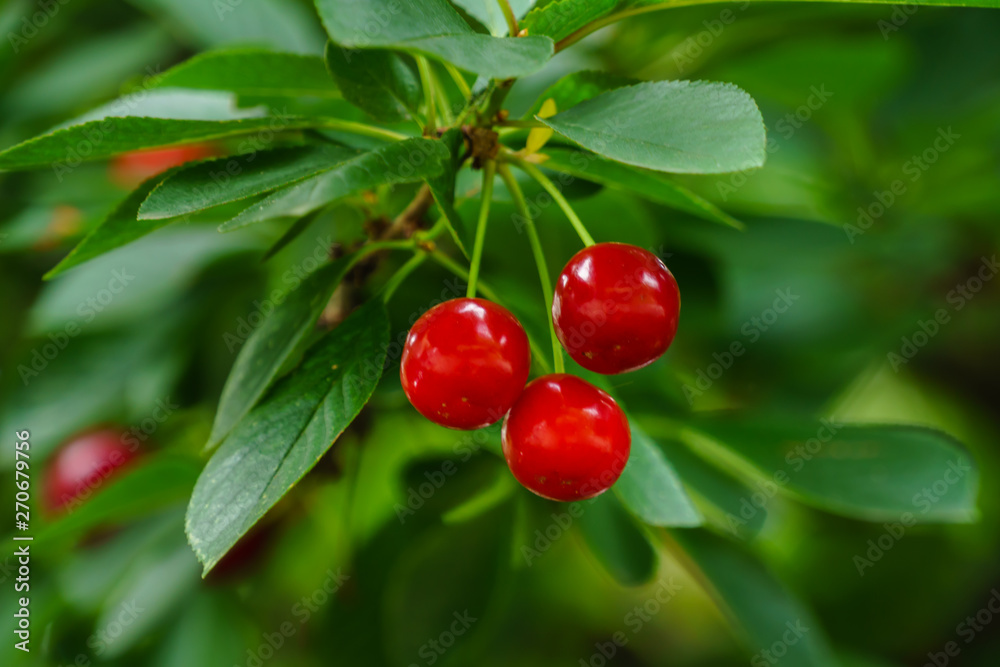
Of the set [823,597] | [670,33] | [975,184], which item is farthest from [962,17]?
[823,597]

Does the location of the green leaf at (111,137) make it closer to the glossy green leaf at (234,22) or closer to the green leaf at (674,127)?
the green leaf at (674,127)

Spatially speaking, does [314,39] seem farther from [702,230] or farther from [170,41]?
[702,230]

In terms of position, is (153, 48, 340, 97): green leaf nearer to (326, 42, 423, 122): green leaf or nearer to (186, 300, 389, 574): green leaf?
(326, 42, 423, 122): green leaf

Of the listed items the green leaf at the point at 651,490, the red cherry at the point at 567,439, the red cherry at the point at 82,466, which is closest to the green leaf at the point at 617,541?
the green leaf at the point at 651,490

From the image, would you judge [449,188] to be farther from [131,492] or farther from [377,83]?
[131,492]

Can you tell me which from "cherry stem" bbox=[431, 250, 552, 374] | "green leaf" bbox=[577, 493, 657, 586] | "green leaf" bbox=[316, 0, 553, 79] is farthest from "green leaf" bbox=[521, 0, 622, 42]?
"green leaf" bbox=[577, 493, 657, 586]

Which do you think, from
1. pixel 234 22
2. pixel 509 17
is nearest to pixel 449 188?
pixel 509 17
